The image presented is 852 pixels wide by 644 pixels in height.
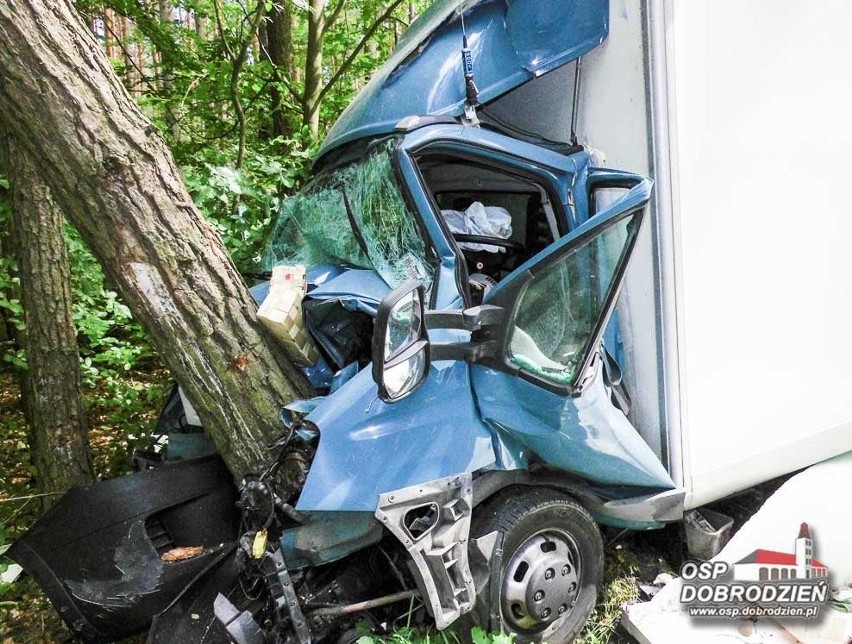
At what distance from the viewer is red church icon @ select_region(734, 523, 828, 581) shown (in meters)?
2.48

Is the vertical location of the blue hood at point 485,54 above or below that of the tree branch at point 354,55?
below

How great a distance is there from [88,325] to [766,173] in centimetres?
344

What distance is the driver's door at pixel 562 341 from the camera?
2014 mm

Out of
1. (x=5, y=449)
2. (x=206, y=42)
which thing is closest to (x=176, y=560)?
(x=5, y=449)

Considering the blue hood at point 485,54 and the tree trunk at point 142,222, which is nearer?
the tree trunk at point 142,222

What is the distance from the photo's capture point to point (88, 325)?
3.70 meters

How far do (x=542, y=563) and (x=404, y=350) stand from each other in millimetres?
980

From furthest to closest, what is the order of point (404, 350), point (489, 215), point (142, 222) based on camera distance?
point (489, 215) → point (142, 222) → point (404, 350)

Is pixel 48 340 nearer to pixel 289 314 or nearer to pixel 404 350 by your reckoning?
pixel 289 314

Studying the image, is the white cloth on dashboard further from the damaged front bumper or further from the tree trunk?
the damaged front bumper

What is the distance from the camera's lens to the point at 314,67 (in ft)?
20.0

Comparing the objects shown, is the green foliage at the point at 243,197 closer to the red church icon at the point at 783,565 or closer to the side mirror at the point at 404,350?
the side mirror at the point at 404,350

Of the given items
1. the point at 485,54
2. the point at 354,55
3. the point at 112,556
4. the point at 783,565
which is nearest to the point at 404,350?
the point at 112,556

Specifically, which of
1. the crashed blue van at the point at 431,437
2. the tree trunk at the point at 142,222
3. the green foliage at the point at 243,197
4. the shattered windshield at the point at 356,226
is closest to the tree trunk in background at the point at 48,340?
the green foliage at the point at 243,197
